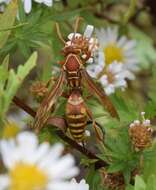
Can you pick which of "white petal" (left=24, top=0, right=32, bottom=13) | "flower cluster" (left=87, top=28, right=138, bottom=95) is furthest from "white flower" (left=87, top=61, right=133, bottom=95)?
"white petal" (left=24, top=0, right=32, bottom=13)

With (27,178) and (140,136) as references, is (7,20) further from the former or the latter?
(27,178)

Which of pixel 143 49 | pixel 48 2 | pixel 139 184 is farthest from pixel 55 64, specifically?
pixel 143 49

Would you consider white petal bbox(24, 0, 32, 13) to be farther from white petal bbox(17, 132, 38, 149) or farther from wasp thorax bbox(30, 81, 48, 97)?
white petal bbox(17, 132, 38, 149)

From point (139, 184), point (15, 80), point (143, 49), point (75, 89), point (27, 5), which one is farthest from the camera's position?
point (143, 49)

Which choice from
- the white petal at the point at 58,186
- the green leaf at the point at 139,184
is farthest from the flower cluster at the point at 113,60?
the white petal at the point at 58,186

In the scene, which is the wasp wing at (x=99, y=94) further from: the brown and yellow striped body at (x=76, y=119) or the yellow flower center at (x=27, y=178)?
the yellow flower center at (x=27, y=178)
